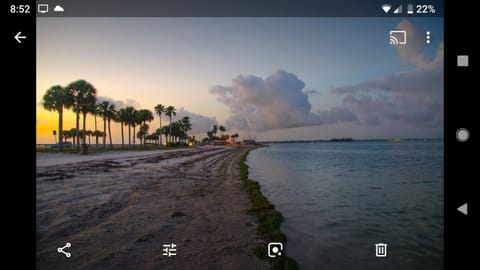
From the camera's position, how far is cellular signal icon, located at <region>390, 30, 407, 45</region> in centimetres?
288

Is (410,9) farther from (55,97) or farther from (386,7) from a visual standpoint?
(55,97)

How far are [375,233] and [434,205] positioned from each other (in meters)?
5.26

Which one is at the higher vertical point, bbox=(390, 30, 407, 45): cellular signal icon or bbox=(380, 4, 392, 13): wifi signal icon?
bbox=(380, 4, 392, 13): wifi signal icon

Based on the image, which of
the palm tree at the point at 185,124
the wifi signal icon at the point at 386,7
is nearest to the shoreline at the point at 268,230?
the wifi signal icon at the point at 386,7

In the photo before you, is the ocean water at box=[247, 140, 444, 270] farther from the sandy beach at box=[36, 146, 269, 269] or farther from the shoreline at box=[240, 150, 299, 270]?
the sandy beach at box=[36, 146, 269, 269]

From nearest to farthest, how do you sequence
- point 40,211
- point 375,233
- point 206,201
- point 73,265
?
point 73,265 < point 375,233 < point 40,211 < point 206,201

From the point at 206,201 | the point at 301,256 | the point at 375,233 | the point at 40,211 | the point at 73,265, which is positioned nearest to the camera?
the point at 73,265

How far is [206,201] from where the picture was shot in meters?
8.91
